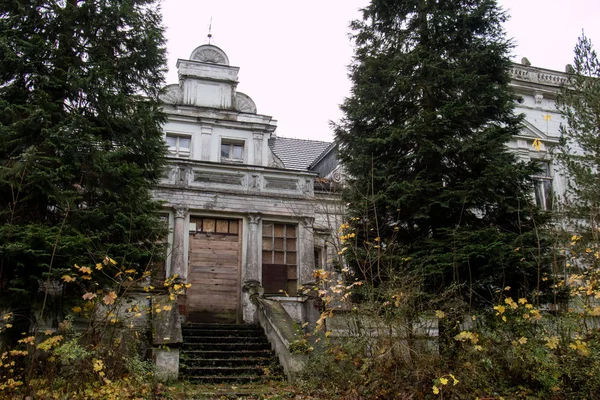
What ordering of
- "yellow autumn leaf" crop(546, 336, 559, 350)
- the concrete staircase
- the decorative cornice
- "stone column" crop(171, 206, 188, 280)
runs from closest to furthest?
"yellow autumn leaf" crop(546, 336, 559, 350), the concrete staircase, "stone column" crop(171, 206, 188, 280), the decorative cornice

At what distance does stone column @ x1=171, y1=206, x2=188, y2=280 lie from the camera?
1455 cm

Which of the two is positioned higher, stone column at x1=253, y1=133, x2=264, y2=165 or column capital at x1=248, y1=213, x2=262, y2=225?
stone column at x1=253, y1=133, x2=264, y2=165

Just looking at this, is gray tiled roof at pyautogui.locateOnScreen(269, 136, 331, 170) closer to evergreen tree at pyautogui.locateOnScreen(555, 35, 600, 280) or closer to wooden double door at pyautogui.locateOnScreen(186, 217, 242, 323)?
wooden double door at pyautogui.locateOnScreen(186, 217, 242, 323)

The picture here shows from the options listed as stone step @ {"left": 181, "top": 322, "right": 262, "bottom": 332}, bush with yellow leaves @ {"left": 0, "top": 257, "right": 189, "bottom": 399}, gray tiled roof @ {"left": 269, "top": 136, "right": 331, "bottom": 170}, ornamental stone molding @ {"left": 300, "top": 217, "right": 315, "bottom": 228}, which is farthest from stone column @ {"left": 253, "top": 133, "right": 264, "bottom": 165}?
bush with yellow leaves @ {"left": 0, "top": 257, "right": 189, "bottom": 399}

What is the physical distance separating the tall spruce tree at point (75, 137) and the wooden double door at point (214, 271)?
4265 mm

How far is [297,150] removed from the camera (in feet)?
72.8

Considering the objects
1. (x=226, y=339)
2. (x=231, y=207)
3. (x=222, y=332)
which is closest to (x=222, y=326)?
(x=222, y=332)

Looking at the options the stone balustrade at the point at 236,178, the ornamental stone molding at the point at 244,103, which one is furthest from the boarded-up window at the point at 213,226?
the ornamental stone molding at the point at 244,103

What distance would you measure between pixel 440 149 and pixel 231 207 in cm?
623

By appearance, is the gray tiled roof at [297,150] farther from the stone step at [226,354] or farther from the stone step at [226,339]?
the stone step at [226,354]

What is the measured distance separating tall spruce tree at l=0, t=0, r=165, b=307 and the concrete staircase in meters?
2.42

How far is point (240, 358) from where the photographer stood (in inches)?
455

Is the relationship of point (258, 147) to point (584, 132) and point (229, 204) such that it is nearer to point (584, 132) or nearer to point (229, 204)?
point (229, 204)

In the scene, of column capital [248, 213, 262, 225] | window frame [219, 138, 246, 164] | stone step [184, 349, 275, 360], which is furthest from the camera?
window frame [219, 138, 246, 164]
